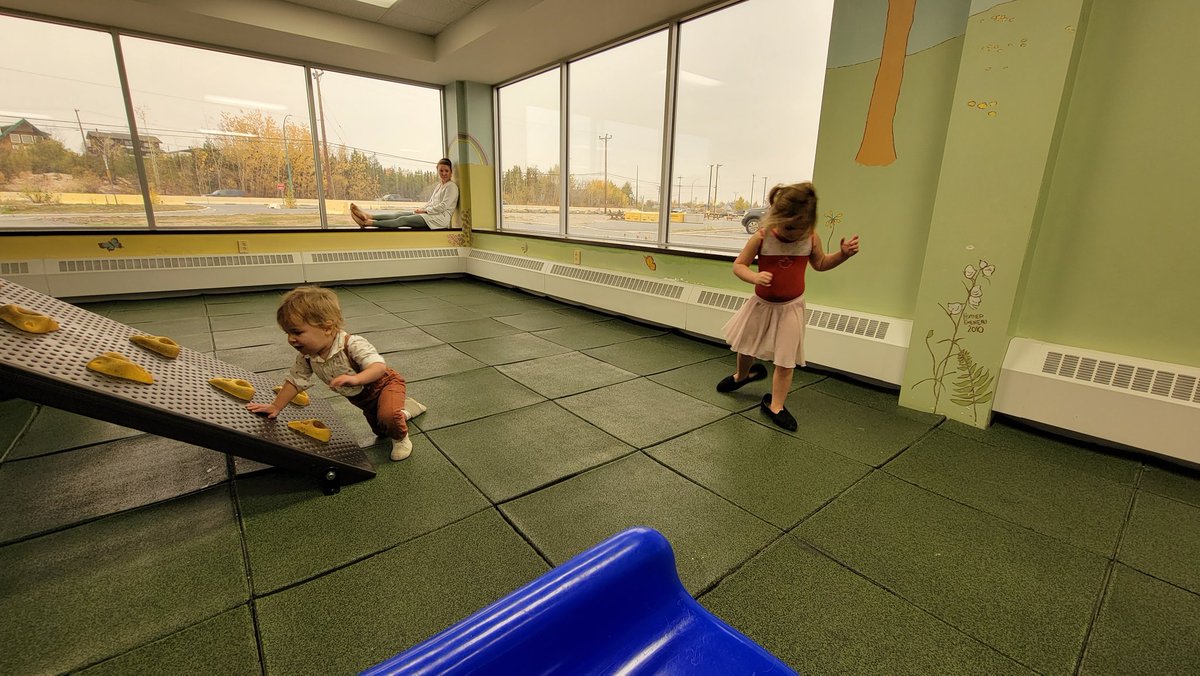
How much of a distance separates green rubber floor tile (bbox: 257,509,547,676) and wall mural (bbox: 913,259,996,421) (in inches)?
94.3

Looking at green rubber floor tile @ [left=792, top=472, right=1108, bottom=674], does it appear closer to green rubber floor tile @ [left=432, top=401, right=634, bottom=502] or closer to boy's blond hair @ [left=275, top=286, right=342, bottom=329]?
green rubber floor tile @ [left=432, top=401, right=634, bottom=502]

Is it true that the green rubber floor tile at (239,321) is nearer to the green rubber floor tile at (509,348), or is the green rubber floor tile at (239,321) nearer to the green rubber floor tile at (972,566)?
the green rubber floor tile at (509,348)

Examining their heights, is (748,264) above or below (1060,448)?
above

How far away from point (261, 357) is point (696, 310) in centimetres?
324

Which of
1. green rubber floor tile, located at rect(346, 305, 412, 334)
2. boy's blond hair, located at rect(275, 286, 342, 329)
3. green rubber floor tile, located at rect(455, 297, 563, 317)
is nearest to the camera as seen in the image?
boy's blond hair, located at rect(275, 286, 342, 329)

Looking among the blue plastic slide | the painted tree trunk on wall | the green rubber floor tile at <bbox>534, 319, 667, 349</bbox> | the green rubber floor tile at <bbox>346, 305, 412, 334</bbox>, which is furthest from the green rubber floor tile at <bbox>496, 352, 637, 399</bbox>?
the painted tree trunk on wall

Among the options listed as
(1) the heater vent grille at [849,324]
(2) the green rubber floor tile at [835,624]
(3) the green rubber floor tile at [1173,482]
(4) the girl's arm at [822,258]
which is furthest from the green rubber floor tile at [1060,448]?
(2) the green rubber floor tile at [835,624]

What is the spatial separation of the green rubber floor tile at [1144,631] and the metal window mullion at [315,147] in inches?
285

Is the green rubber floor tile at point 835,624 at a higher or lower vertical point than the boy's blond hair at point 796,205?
lower

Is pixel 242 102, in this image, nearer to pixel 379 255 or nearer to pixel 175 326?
pixel 379 255

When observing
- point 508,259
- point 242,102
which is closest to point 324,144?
point 242,102

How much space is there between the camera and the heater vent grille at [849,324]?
9.65 ft

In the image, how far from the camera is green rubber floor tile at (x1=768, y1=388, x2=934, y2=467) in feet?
7.41

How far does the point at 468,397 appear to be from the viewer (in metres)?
2.77
